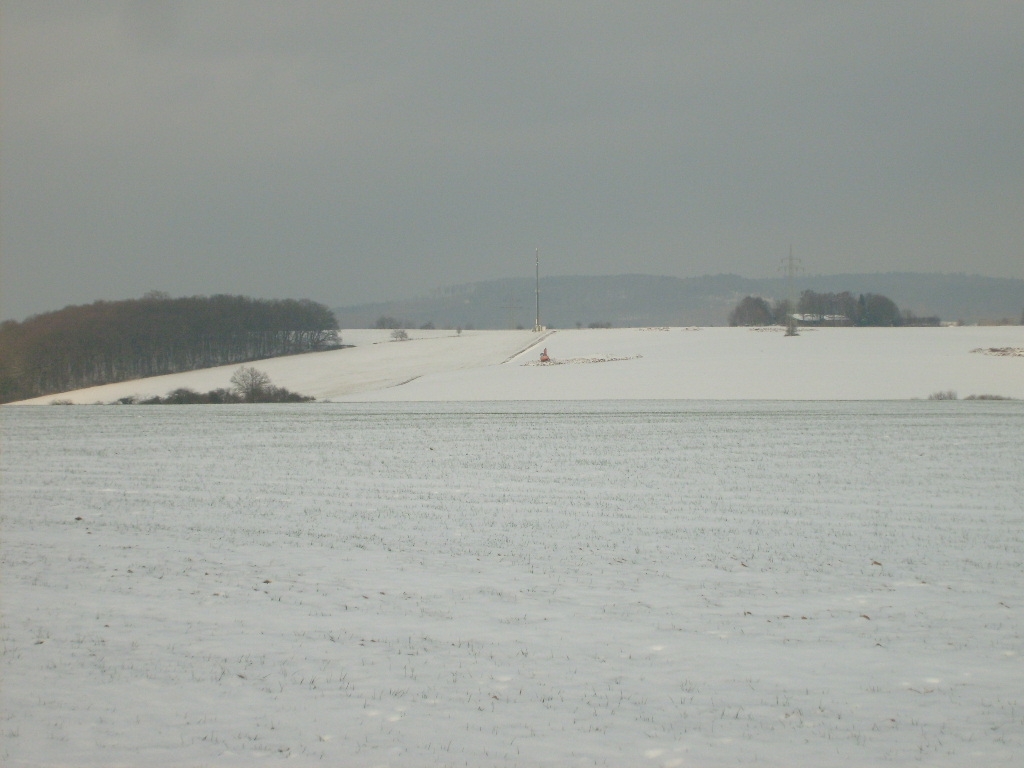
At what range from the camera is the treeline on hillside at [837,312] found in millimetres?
133000

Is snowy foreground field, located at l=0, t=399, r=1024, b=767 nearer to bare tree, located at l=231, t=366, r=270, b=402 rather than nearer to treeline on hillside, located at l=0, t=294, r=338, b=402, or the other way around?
bare tree, located at l=231, t=366, r=270, b=402

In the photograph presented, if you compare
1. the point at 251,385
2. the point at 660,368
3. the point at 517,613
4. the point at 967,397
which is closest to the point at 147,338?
the point at 251,385

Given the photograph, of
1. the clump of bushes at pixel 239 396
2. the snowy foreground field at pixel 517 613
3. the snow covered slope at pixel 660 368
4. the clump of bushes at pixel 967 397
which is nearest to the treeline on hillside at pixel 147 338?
the snow covered slope at pixel 660 368

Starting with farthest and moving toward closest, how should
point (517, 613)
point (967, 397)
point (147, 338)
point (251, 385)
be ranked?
point (147, 338) → point (251, 385) → point (967, 397) → point (517, 613)

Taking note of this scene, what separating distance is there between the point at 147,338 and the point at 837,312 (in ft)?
307

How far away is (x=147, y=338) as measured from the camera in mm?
97062

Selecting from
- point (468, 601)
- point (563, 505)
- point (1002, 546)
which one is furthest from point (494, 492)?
point (1002, 546)

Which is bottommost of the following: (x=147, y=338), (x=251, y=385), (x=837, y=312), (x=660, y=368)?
(x=251, y=385)

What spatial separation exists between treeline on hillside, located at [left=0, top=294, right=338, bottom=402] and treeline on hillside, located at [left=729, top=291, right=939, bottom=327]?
61.0m

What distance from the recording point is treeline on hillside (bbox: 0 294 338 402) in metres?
82.7

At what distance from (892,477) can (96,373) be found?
8330cm

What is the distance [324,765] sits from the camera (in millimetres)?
7781

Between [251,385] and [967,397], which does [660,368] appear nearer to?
[967,397]

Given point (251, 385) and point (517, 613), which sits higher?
point (251, 385)
